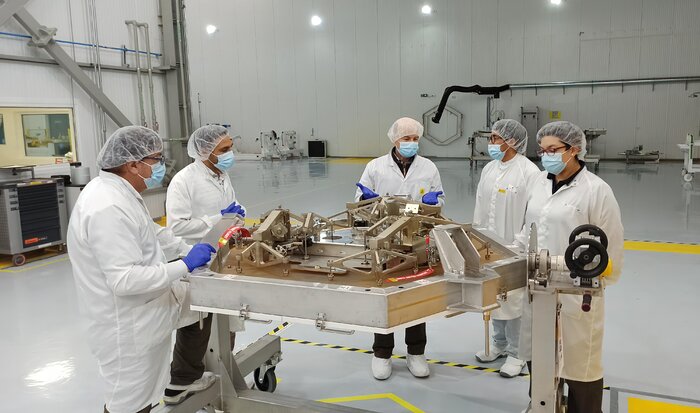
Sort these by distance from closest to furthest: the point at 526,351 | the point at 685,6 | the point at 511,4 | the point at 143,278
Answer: the point at 143,278 < the point at 526,351 < the point at 685,6 < the point at 511,4

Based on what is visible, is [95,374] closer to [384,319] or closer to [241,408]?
[241,408]

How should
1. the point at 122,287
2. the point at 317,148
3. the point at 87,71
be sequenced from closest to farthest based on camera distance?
the point at 122,287, the point at 87,71, the point at 317,148

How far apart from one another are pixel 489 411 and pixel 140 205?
7.06 feet

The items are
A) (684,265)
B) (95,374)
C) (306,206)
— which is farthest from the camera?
(306,206)

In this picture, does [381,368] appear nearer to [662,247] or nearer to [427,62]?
[662,247]

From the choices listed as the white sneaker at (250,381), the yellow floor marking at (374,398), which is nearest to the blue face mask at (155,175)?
the white sneaker at (250,381)

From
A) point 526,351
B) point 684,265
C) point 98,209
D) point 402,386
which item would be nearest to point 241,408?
point 402,386

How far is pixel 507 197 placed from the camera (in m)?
3.49

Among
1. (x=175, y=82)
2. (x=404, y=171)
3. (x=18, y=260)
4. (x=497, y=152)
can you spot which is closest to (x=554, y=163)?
(x=497, y=152)

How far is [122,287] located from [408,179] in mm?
2320

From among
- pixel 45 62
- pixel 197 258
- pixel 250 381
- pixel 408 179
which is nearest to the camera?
pixel 197 258

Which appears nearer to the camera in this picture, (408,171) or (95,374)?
(95,374)

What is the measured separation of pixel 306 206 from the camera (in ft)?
29.6

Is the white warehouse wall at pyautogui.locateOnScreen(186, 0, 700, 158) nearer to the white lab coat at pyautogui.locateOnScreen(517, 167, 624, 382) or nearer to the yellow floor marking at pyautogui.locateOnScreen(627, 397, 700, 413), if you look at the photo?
the yellow floor marking at pyautogui.locateOnScreen(627, 397, 700, 413)
